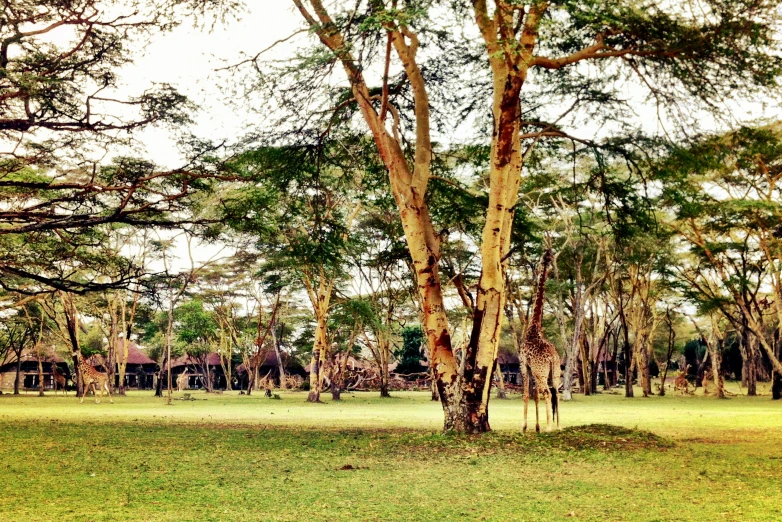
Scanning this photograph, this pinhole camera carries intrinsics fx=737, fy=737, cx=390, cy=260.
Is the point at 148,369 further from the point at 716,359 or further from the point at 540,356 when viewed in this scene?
the point at 540,356

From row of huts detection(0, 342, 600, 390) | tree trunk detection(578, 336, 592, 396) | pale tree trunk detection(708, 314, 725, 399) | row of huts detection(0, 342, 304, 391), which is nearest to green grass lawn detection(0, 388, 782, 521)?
pale tree trunk detection(708, 314, 725, 399)

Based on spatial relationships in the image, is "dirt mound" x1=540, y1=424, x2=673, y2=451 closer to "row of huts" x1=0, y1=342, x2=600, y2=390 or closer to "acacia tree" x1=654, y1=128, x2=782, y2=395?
"acacia tree" x1=654, y1=128, x2=782, y2=395

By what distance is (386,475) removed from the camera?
6.79 metres

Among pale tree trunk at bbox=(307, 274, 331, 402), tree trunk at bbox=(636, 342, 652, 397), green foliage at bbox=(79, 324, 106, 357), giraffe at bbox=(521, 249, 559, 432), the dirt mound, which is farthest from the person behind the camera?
green foliage at bbox=(79, 324, 106, 357)

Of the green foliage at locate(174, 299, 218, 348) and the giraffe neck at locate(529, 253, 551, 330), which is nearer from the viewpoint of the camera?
the giraffe neck at locate(529, 253, 551, 330)

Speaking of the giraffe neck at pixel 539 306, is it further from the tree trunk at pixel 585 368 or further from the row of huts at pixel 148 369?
the row of huts at pixel 148 369

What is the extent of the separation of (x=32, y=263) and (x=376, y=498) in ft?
44.7

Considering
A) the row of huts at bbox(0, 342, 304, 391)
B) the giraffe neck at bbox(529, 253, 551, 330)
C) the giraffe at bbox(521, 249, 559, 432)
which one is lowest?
the row of huts at bbox(0, 342, 304, 391)

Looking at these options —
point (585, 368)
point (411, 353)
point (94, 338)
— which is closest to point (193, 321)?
point (411, 353)

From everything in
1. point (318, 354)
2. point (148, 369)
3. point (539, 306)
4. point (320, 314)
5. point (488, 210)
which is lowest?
point (148, 369)

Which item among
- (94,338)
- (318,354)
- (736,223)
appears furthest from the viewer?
(94,338)

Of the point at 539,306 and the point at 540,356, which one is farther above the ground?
the point at 539,306

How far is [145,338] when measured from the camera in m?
Answer: 49.2

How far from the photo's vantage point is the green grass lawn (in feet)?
16.6
